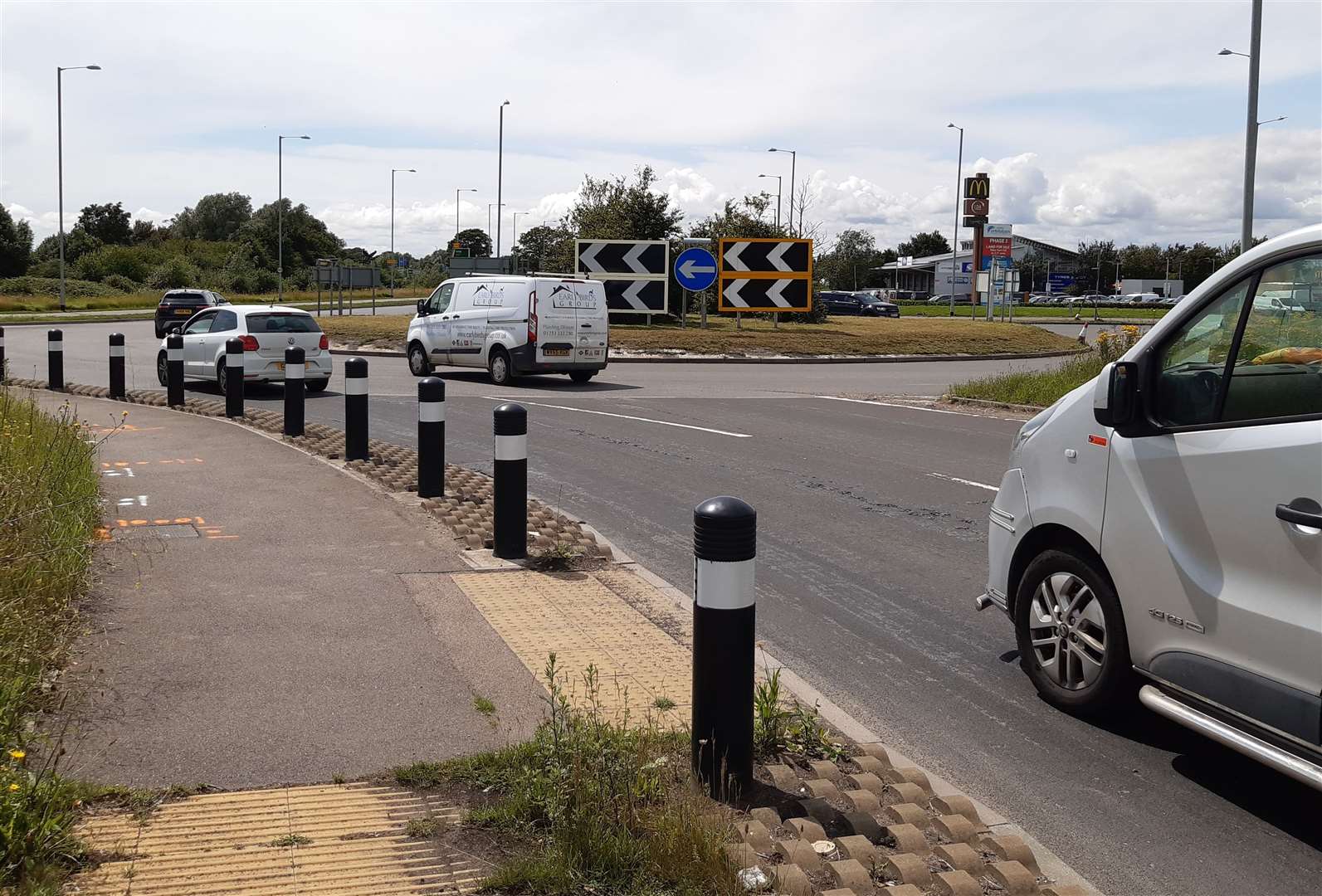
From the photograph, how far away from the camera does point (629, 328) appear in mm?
38062

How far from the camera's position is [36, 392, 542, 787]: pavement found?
459cm

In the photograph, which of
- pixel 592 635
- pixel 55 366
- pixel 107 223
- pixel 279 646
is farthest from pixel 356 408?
pixel 107 223

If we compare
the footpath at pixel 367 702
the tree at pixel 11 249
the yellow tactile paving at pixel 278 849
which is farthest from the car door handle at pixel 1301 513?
the tree at pixel 11 249

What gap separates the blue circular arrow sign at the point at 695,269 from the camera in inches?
1313

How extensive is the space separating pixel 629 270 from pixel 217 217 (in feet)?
340

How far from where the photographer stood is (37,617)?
5480mm

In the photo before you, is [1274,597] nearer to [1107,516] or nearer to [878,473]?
[1107,516]

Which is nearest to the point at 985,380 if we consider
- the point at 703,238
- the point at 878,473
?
the point at 878,473

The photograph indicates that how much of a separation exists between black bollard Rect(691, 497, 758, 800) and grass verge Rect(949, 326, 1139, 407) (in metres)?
15.5

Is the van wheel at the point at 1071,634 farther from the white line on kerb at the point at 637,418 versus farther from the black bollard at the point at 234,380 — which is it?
the black bollard at the point at 234,380

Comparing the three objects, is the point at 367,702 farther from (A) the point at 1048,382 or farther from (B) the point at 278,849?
(A) the point at 1048,382

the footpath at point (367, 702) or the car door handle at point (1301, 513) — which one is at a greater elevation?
the car door handle at point (1301, 513)

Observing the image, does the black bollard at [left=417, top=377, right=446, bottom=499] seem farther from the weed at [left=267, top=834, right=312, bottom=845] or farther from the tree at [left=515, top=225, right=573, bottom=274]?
the tree at [left=515, top=225, right=573, bottom=274]

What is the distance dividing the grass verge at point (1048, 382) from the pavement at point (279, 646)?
12464 mm
